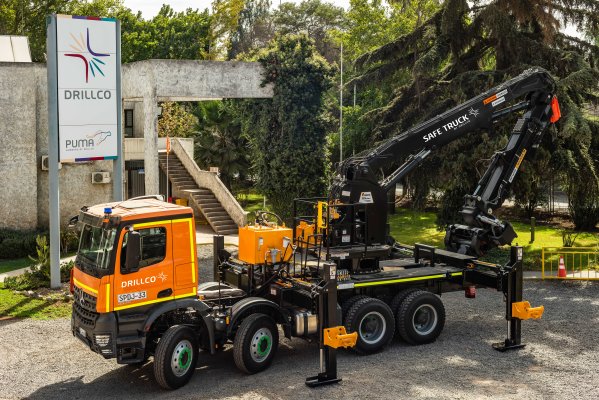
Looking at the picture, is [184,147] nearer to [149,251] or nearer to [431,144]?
[431,144]

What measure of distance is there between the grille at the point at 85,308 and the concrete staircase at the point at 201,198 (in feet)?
55.3

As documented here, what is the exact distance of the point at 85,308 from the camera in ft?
41.8

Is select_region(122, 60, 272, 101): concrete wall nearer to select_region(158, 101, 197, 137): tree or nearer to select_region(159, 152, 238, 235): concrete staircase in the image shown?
select_region(159, 152, 238, 235): concrete staircase

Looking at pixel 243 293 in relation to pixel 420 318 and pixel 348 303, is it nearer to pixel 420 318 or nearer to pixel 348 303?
pixel 348 303

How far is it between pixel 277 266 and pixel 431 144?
5.50 meters

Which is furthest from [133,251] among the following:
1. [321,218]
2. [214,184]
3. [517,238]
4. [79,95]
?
[517,238]

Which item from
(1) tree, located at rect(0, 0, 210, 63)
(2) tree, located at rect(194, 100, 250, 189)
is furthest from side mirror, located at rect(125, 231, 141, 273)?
(1) tree, located at rect(0, 0, 210, 63)

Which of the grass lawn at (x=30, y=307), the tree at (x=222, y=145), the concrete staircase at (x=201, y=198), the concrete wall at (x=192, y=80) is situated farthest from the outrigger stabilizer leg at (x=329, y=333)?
the tree at (x=222, y=145)

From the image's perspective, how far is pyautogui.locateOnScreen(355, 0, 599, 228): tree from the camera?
23.8 metres

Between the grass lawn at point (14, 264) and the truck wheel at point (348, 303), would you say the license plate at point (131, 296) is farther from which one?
the grass lawn at point (14, 264)

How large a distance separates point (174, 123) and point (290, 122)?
15.0 meters

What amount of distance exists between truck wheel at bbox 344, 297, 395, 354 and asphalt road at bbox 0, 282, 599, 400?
10.0 inches

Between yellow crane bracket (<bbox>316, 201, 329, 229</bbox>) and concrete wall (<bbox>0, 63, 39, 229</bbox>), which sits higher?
concrete wall (<bbox>0, 63, 39, 229</bbox>)

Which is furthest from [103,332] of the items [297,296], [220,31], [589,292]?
[220,31]
